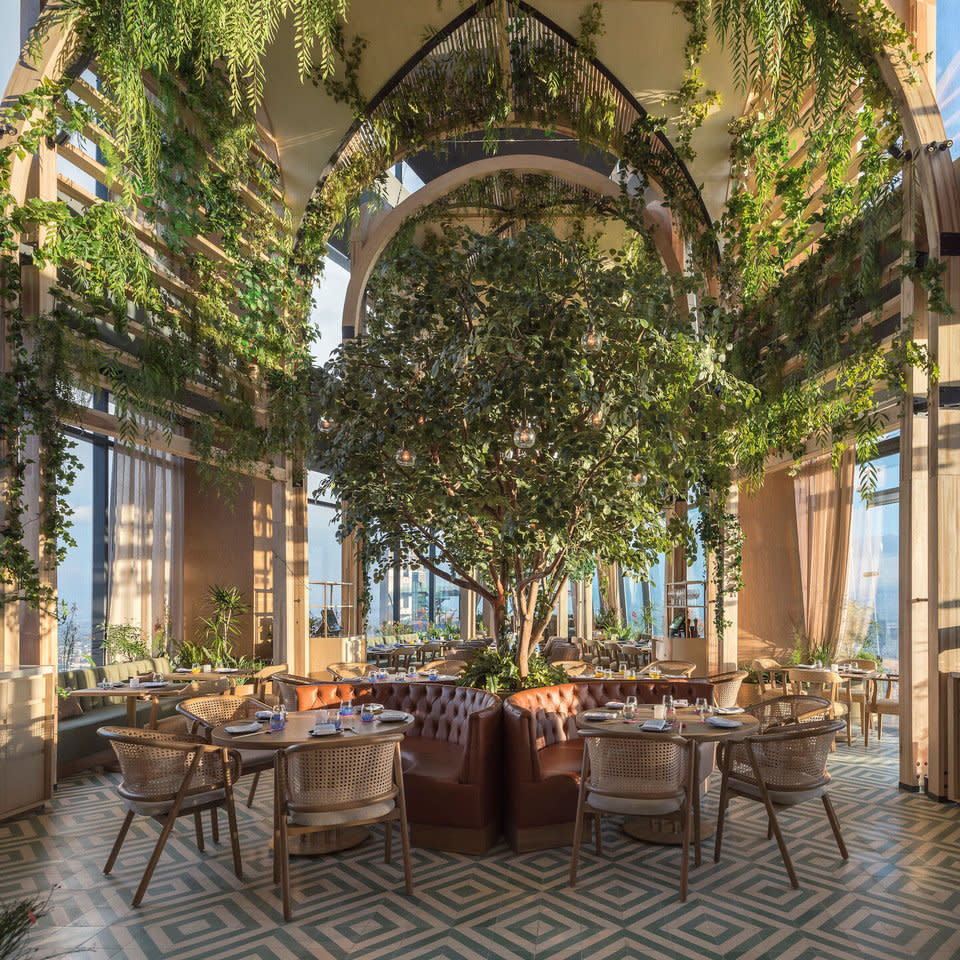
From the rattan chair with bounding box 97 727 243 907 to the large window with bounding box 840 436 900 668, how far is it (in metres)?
7.73

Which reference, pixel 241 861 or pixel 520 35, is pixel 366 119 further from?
pixel 241 861

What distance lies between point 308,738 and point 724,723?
232cm

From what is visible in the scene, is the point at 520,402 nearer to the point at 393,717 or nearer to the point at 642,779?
the point at 393,717

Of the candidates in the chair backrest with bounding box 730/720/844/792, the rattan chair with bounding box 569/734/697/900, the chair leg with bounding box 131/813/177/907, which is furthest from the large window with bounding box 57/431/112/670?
the chair backrest with bounding box 730/720/844/792

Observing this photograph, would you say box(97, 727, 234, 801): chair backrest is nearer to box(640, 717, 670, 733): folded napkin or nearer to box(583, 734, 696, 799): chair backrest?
box(583, 734, 696, 799): chair backrest

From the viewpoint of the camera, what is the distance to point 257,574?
11.6 m

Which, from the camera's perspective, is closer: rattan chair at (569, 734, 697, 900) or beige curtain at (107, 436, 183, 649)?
rattan chair at (569, 734, 697, 900)

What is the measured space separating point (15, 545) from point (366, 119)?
19.5 feet

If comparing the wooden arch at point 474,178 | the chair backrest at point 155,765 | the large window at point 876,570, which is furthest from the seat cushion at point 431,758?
the wooden arch at point 474,178

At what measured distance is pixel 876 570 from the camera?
9.45 m

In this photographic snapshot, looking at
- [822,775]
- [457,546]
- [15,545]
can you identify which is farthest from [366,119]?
[822,775]

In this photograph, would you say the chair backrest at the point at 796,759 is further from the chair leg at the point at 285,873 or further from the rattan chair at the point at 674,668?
the rattan chair at the point at 674,668

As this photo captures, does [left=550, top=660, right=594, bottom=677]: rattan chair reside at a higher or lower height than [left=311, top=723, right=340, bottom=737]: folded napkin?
lower

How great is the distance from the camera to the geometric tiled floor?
340 centimetres
